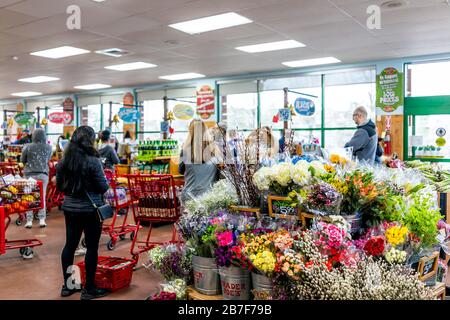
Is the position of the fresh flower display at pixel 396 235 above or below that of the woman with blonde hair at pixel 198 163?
below

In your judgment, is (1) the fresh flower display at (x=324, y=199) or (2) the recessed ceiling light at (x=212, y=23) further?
(2) the recessed ceiling light at (x=212, y=23)

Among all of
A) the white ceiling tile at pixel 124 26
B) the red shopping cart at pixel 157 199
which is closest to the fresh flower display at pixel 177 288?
the red shopping cart at pixel 157 199

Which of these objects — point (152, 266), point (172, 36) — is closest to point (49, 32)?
point (172, 36)

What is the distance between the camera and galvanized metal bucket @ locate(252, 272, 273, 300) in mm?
2346

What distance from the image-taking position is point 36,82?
12562 mm

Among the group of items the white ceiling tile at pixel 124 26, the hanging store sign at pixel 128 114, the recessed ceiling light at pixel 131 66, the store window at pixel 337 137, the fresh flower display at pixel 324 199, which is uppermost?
the recessed ceiling light at pixel 131 66

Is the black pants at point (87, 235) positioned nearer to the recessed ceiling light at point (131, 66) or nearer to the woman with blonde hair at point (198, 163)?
the woman with blonde hair at point (198, 163)

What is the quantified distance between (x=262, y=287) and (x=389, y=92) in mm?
8304

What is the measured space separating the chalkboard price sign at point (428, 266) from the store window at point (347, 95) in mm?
7854

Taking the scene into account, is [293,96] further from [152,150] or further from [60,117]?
[60,117]

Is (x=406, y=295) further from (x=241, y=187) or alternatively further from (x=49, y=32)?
(x=49, y=32)

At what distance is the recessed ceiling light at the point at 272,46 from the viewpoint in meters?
7.88

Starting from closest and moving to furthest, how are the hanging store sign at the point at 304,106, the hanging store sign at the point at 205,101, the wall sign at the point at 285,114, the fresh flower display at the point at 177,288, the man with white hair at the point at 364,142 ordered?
the fresh flower display at the point at 177,288 → the man with white hair at the point at 364,142 → the wall sign at the point at 285,114 → the hanging store sign at the point at 304,106 → the hanging store sign at the point at 205,101

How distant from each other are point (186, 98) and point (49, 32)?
6619 millimetres
